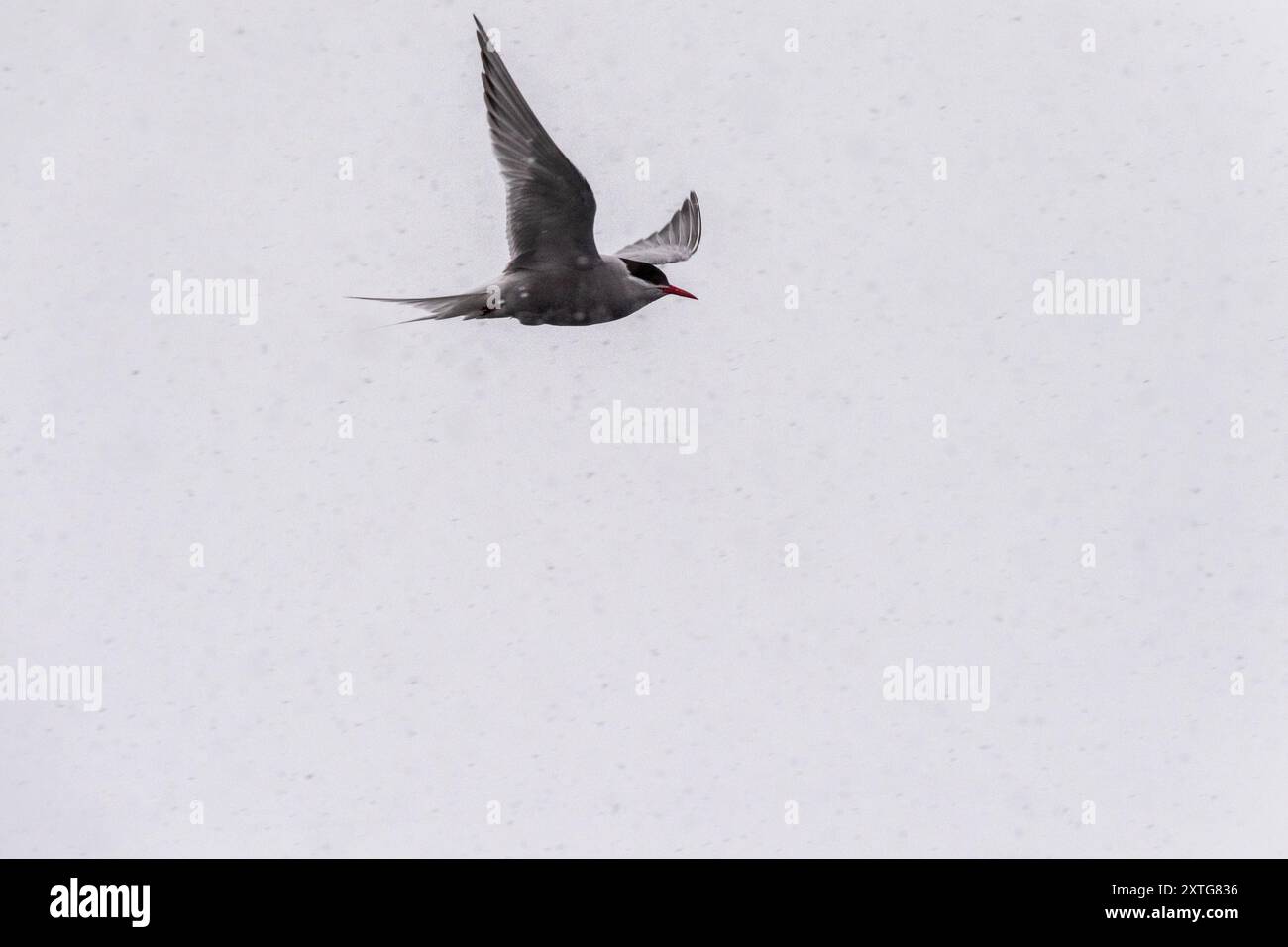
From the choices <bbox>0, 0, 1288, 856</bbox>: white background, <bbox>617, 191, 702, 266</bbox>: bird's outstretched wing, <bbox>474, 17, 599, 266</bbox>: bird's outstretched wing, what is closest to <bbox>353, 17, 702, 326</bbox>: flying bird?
<bbox>474, 17, 599, 266</bbox>: bird's outstretched wing

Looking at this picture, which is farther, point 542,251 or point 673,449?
point 673,449

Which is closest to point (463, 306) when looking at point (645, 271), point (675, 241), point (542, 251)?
point (542, 251)

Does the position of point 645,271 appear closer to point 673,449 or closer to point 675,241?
point 675,241

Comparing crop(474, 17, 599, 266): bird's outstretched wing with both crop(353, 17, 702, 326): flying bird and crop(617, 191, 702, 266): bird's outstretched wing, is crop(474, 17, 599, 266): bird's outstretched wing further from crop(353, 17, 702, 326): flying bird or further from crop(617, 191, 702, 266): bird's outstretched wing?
crop(617, 191, 702, 266): bird's outstretched wing

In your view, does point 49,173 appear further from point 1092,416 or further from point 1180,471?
point 1180,471

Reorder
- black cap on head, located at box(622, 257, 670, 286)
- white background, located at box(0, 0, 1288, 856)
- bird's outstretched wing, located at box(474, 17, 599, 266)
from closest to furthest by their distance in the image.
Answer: bird's outstretched wing, located at box(474, 17, 599, 266) < black cap on head, located at box(622, 257, 670, 286) < white background, located at box(0, 0, 1288, 856)

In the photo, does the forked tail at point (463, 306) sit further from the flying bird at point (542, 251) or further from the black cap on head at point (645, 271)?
the black cap on head at point (645, 271)
